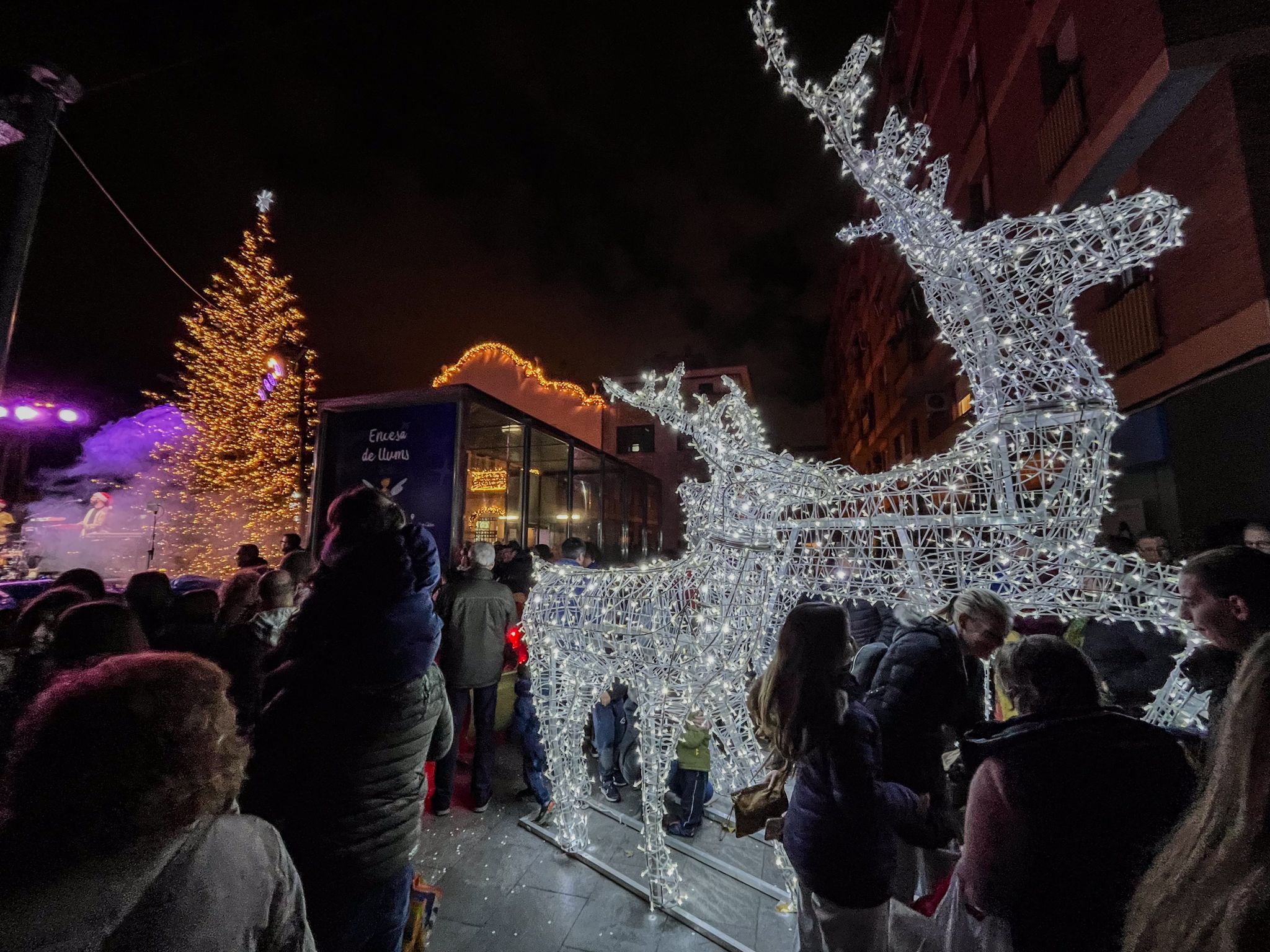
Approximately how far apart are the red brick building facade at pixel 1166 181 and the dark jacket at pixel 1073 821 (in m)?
6.02

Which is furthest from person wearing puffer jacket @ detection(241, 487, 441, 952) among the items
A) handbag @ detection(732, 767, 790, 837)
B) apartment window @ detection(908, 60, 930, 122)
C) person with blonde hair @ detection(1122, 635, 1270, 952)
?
apartment window @ detection(908, 60, 930, 122)

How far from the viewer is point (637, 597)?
10.3 ft

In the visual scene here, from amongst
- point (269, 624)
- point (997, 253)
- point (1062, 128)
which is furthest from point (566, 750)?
point (1062, 128)

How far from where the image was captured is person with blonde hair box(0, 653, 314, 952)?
0.80m

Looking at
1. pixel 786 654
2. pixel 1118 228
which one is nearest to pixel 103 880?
pixel 786 654

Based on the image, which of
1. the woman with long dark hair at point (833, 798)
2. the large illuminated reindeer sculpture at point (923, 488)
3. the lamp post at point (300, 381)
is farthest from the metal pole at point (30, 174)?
the lamp post at point (300, 381)

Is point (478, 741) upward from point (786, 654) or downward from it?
downward

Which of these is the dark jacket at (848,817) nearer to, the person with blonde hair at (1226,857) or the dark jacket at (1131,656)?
the person with blonde hair at (1226,857)

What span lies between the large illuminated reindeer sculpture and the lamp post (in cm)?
742

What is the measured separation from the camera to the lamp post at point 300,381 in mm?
10438

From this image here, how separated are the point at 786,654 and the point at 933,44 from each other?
1765 centimetres

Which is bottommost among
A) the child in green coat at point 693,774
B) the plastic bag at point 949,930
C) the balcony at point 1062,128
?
the child in green coat at point 693,774

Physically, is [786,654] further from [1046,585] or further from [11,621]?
[11,621]

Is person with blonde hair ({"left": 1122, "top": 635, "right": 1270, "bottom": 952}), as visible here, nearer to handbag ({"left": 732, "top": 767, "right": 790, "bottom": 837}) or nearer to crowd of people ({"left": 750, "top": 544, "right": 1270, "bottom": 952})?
crowd of people ({"left": 750, "top": 544, "right": 1270, "bottom": 952})
